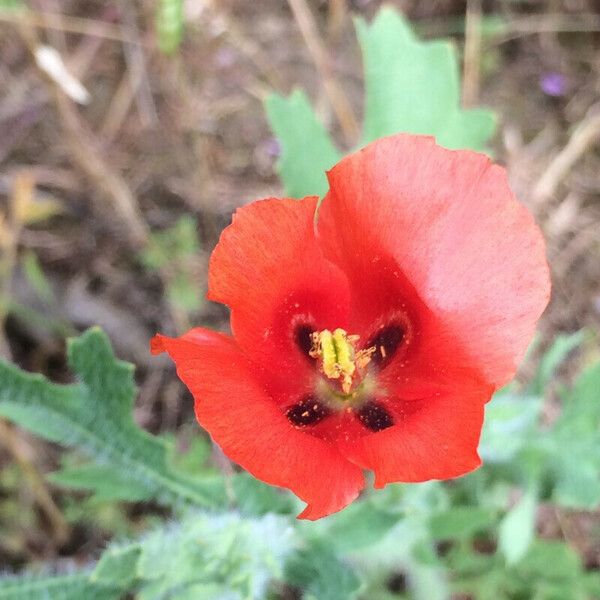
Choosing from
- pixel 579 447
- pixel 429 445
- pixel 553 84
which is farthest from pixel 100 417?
pixel 553 84

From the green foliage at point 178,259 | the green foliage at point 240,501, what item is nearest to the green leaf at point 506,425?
the green foliage at point 240,501

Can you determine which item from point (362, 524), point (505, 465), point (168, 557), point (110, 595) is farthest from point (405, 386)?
point (505, 465)

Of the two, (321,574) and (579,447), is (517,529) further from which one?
(321,574)

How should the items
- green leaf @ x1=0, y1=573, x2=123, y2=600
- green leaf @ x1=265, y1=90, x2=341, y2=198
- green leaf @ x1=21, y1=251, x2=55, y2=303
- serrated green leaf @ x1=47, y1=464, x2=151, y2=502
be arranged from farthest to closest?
green leaf @ x1=21, y1=251, x2=55, y2=303
green leaf @ x1=265, y1=90, x2=341, y2=198
serrated green leaf @ x1=47, y1=464, x2=151, y2=502
green leaf @ x1=0, y1=573, x2=123, y2=600

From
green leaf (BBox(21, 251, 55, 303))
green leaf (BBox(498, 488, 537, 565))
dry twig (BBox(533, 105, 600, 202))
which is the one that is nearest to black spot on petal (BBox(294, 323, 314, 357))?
green leaf (BBox(498, 488, 537, 565))

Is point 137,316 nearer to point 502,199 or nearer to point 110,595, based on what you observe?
point 110,595

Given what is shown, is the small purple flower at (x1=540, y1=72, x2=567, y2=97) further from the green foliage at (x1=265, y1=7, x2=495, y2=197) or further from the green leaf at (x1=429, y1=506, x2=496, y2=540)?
the green leaf at (x1=429, y1=506, x2=496, y2=540)
